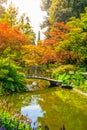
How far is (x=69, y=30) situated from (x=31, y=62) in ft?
15.9

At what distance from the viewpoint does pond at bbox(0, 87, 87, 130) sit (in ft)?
29.8

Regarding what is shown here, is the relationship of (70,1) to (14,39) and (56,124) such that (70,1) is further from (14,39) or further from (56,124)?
(56,124)

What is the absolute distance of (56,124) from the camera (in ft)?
29.3

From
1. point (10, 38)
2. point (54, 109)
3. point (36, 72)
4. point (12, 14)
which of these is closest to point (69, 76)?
point (36, 72)

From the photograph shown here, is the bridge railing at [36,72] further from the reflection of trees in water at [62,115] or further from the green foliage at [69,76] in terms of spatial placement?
the reflection of trees in water at [62,115]

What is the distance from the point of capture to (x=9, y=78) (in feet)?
50.3

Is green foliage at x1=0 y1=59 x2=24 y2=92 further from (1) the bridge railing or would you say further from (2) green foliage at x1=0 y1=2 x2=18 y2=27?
(2) green foliage at x1=0 y1=2 x2=18 y2=27

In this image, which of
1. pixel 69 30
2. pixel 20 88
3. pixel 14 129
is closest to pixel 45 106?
pixel 20 88

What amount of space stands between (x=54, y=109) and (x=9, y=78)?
457cm

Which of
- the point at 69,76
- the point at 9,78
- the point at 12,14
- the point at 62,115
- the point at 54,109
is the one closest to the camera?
the point at 62,115

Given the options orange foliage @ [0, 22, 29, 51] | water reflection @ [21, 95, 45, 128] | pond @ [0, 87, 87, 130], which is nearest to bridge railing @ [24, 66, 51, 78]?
orange foliage @ [0, 22, 29, 51]

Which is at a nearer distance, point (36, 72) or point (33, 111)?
point (33, 111)

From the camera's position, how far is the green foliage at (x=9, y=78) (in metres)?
15.4

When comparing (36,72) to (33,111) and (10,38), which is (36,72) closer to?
(10,38)
